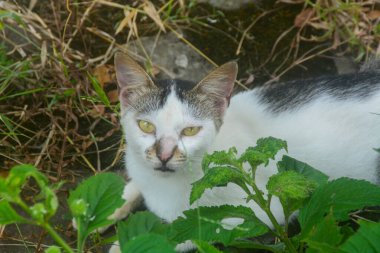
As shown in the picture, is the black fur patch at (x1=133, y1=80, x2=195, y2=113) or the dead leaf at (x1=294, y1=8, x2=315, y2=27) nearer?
the black fur patch at (x1=133, y1=80, x2=195, y2=113)

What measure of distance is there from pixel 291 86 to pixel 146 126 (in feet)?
2.25

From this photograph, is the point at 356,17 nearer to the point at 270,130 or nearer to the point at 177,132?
the point at 270,130

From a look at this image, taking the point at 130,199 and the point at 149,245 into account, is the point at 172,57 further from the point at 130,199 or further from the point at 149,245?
the point at 149,245

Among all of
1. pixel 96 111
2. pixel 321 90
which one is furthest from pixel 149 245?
pixel 96 111

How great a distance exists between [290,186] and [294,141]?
2.50 ft

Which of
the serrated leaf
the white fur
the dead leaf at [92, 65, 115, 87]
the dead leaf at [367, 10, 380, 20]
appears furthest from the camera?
the dead leaf at [367, 10, 380, 20]

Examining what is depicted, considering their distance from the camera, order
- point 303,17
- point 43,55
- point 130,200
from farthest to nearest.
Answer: point 303,17
point 43,55
point 130,200

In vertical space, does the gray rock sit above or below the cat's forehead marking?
below

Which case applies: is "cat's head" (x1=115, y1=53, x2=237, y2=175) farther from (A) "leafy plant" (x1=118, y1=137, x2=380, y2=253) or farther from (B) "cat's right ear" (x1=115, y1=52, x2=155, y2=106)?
(A) "leafy plant" (x1=118, y1=137, x2=380, y2=253)

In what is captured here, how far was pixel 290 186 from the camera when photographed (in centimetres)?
153

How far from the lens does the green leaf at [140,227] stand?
1.51 m

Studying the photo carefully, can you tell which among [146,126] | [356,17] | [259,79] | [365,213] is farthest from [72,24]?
[365,213]

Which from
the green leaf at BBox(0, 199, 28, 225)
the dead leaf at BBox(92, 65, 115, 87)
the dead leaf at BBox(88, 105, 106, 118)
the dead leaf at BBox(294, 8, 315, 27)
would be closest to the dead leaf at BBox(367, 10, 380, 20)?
the dead leaf at BBox(294, 8, 315, 27)

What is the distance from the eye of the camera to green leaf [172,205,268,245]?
1545 millimetres
